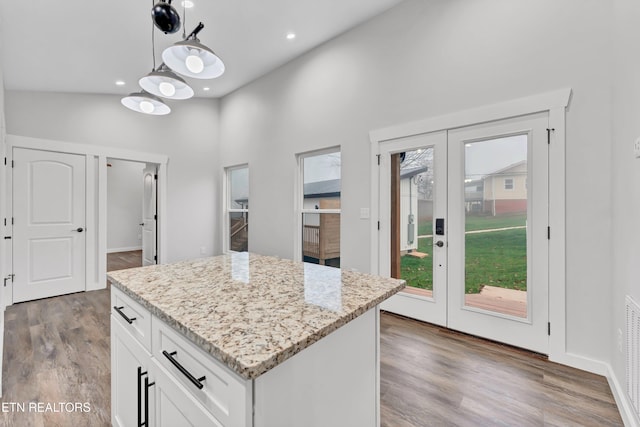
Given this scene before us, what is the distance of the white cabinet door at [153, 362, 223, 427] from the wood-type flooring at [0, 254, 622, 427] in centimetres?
111

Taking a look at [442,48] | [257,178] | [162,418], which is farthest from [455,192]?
[257,178]

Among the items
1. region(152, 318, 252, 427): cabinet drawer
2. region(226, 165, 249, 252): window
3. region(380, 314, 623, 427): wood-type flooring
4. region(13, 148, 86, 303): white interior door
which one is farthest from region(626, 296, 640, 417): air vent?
region(13, 148, 86, 303): white interior door

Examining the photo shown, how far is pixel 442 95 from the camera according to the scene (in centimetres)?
291

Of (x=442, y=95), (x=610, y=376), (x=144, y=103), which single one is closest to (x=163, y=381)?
(x=144, y=103)

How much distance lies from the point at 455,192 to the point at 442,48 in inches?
56.6

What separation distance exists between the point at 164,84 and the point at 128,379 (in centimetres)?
196

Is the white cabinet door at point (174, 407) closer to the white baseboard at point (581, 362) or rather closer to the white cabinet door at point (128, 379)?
the white cabinet door at point (128, 379)

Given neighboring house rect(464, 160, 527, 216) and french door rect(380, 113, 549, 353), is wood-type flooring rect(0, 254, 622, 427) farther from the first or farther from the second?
neighboring house rect(464, 160, 527, 216)

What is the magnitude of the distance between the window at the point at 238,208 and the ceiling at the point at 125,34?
2003 millimetres

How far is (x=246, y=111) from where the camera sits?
516 cm

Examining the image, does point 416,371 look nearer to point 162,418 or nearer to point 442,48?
point 162,418

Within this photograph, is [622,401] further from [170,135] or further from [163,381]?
[170,135]

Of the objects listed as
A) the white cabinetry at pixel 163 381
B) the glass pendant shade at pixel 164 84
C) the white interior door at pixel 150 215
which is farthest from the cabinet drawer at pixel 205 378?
the white interior door at pixel 150 215

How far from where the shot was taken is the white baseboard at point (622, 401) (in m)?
1.56
